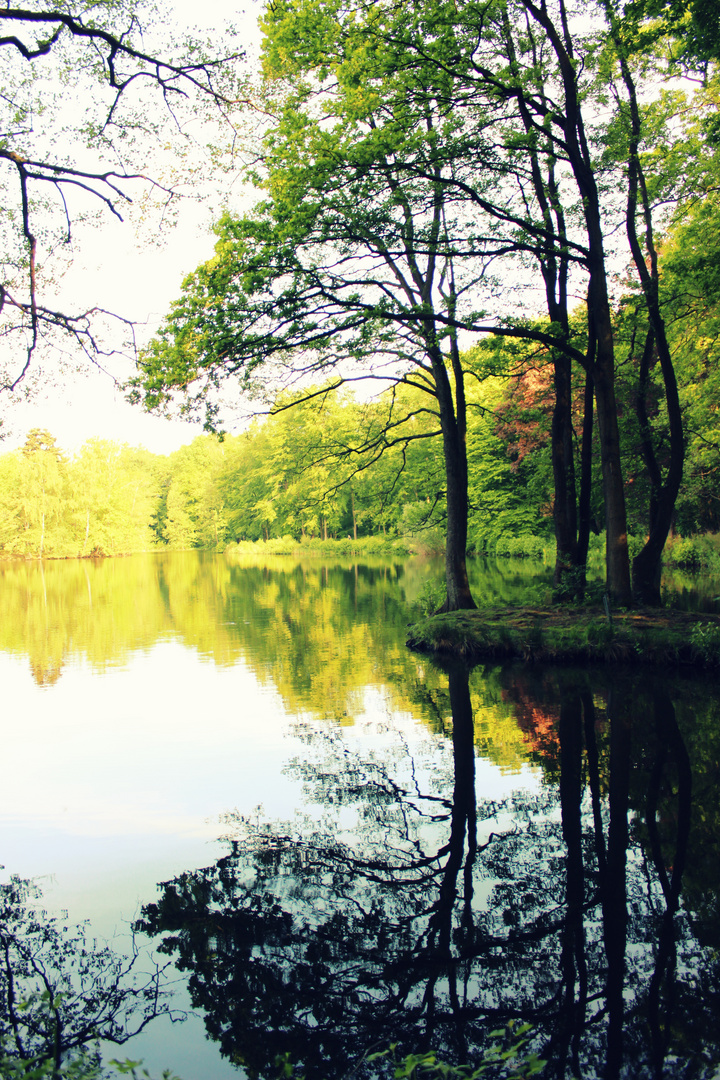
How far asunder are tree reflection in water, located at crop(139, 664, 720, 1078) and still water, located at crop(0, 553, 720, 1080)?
0.8 inches

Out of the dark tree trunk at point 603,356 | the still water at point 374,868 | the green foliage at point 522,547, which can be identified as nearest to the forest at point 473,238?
the dark tree trunk at point 603,356

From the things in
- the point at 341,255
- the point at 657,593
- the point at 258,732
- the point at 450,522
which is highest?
the point at 341,255

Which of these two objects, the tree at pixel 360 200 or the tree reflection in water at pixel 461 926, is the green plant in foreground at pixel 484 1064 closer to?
the tree reflection in water at pixel 461 926

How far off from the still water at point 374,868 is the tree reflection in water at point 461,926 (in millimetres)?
19

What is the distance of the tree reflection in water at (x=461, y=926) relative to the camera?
380 cm

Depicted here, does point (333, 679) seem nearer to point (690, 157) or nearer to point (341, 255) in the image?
point (341, 255)

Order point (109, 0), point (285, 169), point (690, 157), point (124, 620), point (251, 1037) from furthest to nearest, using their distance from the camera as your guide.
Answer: point (124, 620) → point (690, 157) → point (285, 169) → point (109, 0) → point (251, 1037)

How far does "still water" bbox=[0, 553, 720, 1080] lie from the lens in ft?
12.9

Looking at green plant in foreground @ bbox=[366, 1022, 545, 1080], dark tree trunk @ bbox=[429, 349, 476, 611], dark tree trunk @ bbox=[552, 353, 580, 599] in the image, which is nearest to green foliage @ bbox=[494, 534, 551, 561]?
dark tree trunk @ bbox=[552, 353, 580, 599]

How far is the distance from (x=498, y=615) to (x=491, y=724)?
20.3 ft

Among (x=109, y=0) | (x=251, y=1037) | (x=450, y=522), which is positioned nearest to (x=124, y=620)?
(x=450, y=522)

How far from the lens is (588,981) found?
164 inches

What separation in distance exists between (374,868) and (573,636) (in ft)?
28.1

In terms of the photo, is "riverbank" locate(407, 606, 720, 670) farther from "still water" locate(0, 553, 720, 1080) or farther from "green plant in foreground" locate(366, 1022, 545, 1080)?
"green plant in foreground" locate(366, 1022, 545, 1080)
